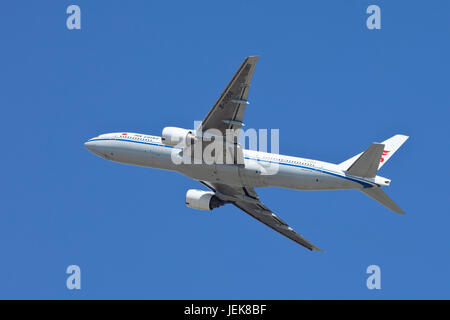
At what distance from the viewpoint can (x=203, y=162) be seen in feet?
179

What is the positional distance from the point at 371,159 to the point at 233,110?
919cm

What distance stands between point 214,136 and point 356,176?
9.51 metres

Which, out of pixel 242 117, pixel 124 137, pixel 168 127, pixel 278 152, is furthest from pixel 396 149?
pixel 124 137

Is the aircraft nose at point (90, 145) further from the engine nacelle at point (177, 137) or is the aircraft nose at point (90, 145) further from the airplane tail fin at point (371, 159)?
the airplane tail fin at point (371, 159)

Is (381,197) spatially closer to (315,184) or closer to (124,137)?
(315,184)

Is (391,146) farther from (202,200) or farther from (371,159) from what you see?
(202,200)

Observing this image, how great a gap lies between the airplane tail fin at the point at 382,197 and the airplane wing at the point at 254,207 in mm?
10598

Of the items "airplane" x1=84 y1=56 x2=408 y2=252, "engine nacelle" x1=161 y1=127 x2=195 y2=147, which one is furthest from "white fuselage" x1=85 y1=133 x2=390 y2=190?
"engine nacelle" x1=161 y1=127 x2=195 y2=147

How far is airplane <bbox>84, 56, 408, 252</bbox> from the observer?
50.3 m

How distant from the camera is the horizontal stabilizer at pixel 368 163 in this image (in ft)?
163

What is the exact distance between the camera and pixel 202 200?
194ft

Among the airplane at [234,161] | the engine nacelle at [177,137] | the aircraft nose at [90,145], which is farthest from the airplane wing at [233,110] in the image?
the aircraft nose at [90,145]

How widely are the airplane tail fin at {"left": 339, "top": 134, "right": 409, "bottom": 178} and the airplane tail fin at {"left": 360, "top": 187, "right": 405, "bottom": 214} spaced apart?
121cm

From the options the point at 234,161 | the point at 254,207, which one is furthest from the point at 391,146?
the point at 254,207
